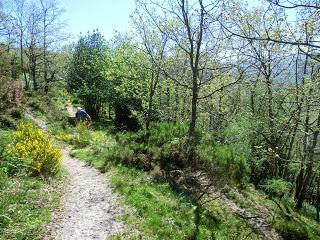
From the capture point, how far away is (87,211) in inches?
398

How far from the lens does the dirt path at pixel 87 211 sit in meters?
8.71

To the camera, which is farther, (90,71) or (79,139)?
(90,71)

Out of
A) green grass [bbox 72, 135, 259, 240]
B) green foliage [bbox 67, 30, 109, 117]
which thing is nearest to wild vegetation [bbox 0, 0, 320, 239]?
green grass [bbox 72, 135, 259, 240]

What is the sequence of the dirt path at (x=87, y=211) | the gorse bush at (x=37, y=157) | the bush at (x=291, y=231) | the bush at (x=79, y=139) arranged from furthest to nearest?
the bush at (x=79, y=139) → the bush at (x=291, y=231) → the gorse bush at (x=37, y=157) → the dirt path at (x=87, y=211)

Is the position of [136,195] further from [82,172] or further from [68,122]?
[68,122]

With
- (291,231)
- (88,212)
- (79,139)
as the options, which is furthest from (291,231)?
(79,139)

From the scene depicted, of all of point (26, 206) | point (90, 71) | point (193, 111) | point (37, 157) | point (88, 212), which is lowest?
point (88, 212)

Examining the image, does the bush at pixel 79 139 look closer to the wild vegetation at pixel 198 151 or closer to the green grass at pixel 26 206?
the wild vegetation at pixel 198 151

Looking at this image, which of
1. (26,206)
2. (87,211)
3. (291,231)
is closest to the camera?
(26,206)

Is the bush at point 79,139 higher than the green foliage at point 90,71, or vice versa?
the green foliage at point 90,71

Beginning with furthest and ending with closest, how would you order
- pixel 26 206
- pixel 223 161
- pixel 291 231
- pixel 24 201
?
pixel 223 161, pixel 291 231, pixel 24 201, pixel 26 206

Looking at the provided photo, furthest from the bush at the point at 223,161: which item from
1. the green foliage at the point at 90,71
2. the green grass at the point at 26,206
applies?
the green foliage at the point at 90,71

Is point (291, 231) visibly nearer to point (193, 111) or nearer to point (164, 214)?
point (164, 214)

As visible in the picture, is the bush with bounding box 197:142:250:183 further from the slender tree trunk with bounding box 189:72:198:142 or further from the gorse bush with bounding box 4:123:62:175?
the gorse bush with bounding box 4:123:62:175
